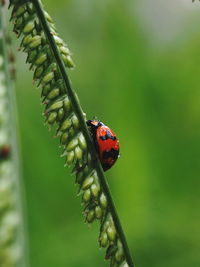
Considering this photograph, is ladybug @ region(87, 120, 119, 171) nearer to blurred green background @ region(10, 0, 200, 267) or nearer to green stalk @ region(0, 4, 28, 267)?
green stalk @ region(0, 4, 28, 267)

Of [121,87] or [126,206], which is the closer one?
Result: [126,206]

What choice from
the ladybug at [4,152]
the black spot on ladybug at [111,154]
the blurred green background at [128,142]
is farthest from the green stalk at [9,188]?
the blurred green background at [128,142]

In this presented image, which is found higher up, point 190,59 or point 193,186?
point 190,59

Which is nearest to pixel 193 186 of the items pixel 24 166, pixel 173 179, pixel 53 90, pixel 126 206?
pixel 173 179

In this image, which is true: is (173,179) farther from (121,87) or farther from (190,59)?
(190,59)

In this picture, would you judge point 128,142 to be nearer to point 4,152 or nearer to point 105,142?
point 105,142

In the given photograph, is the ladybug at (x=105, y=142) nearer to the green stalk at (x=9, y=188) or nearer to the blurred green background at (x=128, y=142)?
the green stalk at (x=9, y=188)
